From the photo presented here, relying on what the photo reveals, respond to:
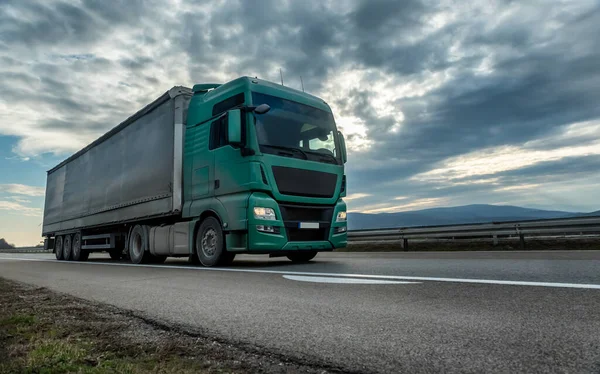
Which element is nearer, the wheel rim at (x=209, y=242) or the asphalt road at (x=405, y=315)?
the asphalt road at (x=405, y=315)

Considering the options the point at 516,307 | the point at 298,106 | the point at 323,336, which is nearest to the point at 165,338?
the point at 323,336

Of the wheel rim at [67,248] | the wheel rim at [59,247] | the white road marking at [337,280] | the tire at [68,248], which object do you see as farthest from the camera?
the wheel rim at [59,247]

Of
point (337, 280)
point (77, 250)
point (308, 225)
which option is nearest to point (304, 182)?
point (308, 225)

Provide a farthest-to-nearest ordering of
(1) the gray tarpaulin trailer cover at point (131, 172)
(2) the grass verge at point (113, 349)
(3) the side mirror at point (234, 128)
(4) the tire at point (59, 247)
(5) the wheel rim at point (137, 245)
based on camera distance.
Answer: (4) the tire at point (59, 247) → (5) the wheel rim at point (137, 245) → (1) the gray tarpaulin trailer cover at point (131, 172) → (3) the side mirror at point (234, 128) → (2) the grass verge at point (113, 349)

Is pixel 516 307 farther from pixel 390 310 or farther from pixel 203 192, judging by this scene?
pixel 203 192

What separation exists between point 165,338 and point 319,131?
656 centimetres

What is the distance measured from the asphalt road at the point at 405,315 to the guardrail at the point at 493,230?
6.84 metres

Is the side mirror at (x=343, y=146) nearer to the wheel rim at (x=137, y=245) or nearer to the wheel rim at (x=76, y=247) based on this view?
the wheel rim at (x=137, y=245)

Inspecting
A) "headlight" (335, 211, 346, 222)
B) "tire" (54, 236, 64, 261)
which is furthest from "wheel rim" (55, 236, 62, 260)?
"headlight" (335, 211, 346, 222)

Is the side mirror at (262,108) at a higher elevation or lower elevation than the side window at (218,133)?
higher

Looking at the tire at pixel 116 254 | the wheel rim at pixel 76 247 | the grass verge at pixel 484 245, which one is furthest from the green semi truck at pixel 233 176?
the grass verge at pixel 484 245

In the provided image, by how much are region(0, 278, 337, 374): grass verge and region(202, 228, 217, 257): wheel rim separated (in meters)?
4.70

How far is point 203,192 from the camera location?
847cm

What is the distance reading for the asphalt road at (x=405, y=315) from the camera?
2.04 metres
